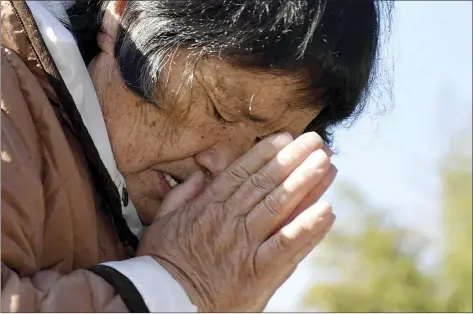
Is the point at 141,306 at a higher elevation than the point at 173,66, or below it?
below

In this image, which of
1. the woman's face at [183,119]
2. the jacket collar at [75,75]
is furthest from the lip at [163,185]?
the jacket collar at [75,75]

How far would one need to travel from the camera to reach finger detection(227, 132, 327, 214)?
4.68ft

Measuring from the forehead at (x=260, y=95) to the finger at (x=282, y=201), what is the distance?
0.68ft

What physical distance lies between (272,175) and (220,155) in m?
0.17

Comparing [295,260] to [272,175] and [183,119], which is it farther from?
[183,119]

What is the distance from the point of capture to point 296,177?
142cm

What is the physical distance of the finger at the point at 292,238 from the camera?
1.39 m

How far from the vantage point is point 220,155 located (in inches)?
62.0

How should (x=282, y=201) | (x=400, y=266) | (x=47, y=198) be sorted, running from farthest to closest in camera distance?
(x=400, y=266)
(x=282, y=201)
(x=47, y=198)

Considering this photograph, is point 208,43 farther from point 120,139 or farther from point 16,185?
point 16,185

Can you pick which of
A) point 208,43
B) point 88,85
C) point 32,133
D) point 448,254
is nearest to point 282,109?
point 208,43

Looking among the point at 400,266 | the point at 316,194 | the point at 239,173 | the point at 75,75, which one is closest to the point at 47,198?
the point at 75,75

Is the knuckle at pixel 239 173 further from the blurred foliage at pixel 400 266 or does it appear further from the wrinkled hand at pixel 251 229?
the blurred foliage at pixel 400 266

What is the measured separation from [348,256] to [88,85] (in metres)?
8.13
